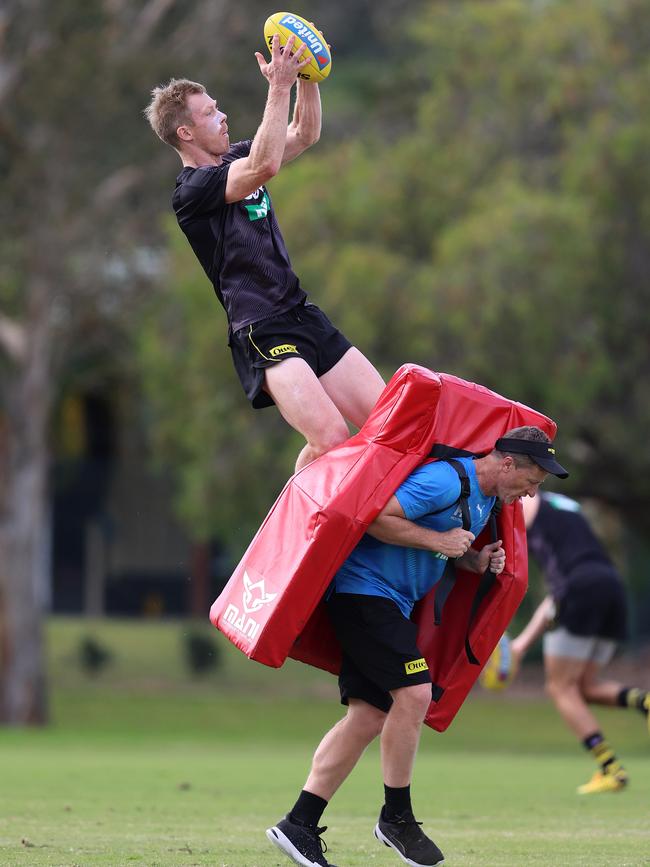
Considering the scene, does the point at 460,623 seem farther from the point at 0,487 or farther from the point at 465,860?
the point at 0,487

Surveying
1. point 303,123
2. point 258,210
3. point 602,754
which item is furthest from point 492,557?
point 602,754

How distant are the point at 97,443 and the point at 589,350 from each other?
24.4 m

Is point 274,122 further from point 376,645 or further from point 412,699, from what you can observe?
point 412,699

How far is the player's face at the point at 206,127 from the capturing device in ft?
24.7

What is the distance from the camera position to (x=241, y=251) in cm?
753

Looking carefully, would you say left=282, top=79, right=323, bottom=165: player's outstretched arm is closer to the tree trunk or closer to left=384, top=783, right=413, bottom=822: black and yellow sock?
left=384, top=783, right=413, bottom=822: black and yellow sock

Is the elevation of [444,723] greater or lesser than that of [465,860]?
greater

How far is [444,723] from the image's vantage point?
7438mm

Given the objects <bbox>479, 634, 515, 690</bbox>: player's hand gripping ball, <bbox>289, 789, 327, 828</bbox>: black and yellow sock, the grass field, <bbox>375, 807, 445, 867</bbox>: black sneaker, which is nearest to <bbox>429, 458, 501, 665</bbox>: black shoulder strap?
<bbox>375, 807, 445, 867</bbox>: black sneaker

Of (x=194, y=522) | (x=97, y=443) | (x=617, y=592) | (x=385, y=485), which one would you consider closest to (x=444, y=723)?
(x=385, y=485)

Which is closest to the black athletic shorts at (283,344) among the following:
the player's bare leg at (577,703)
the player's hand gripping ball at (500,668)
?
the player's hand gripping ball at (500,668)

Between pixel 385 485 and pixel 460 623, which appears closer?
pixel 385 485

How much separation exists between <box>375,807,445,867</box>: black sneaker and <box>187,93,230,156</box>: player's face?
10.7ft

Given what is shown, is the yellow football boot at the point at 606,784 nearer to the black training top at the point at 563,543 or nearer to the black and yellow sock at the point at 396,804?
the black training top at the point at 563,543
